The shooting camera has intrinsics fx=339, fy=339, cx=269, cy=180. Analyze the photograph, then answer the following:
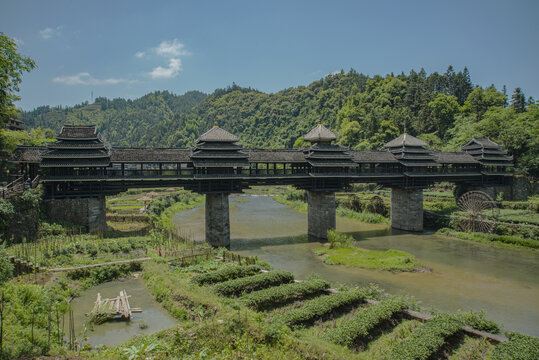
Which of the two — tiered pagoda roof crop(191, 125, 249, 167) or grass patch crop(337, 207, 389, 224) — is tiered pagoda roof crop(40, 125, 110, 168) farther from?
grass patch crop(337, 207, 389, 224)

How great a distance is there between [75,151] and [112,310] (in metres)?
18.4

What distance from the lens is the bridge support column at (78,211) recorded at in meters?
30.6

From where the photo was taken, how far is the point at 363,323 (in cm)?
1447

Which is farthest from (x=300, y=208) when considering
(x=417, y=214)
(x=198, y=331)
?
(x=198, y=331)

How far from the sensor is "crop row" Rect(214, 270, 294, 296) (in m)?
18.2

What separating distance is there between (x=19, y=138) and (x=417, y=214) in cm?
4860

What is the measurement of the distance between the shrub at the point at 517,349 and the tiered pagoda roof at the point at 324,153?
81.2 feet

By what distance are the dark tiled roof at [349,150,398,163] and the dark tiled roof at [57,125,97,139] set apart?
88.5 feet

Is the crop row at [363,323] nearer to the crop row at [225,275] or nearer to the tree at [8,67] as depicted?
the crop row at [225,275]

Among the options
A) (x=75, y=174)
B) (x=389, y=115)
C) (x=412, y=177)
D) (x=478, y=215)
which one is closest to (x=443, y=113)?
(x=389, y=115)

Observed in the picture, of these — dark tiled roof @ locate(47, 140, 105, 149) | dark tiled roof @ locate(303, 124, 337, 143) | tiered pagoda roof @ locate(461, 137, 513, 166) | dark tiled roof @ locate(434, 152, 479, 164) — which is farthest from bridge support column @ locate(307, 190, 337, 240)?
tiered pagoda roof @ locate(461, 137, 513, 166)

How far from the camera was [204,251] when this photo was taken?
88.4 feet

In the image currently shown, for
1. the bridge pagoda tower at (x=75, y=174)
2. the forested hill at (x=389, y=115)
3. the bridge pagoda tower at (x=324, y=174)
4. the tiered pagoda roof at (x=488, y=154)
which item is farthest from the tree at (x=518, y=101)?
the bridge pagoda tower at (x=75, y=174)

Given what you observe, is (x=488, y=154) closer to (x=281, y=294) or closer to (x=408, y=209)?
(x=408, y=209)
